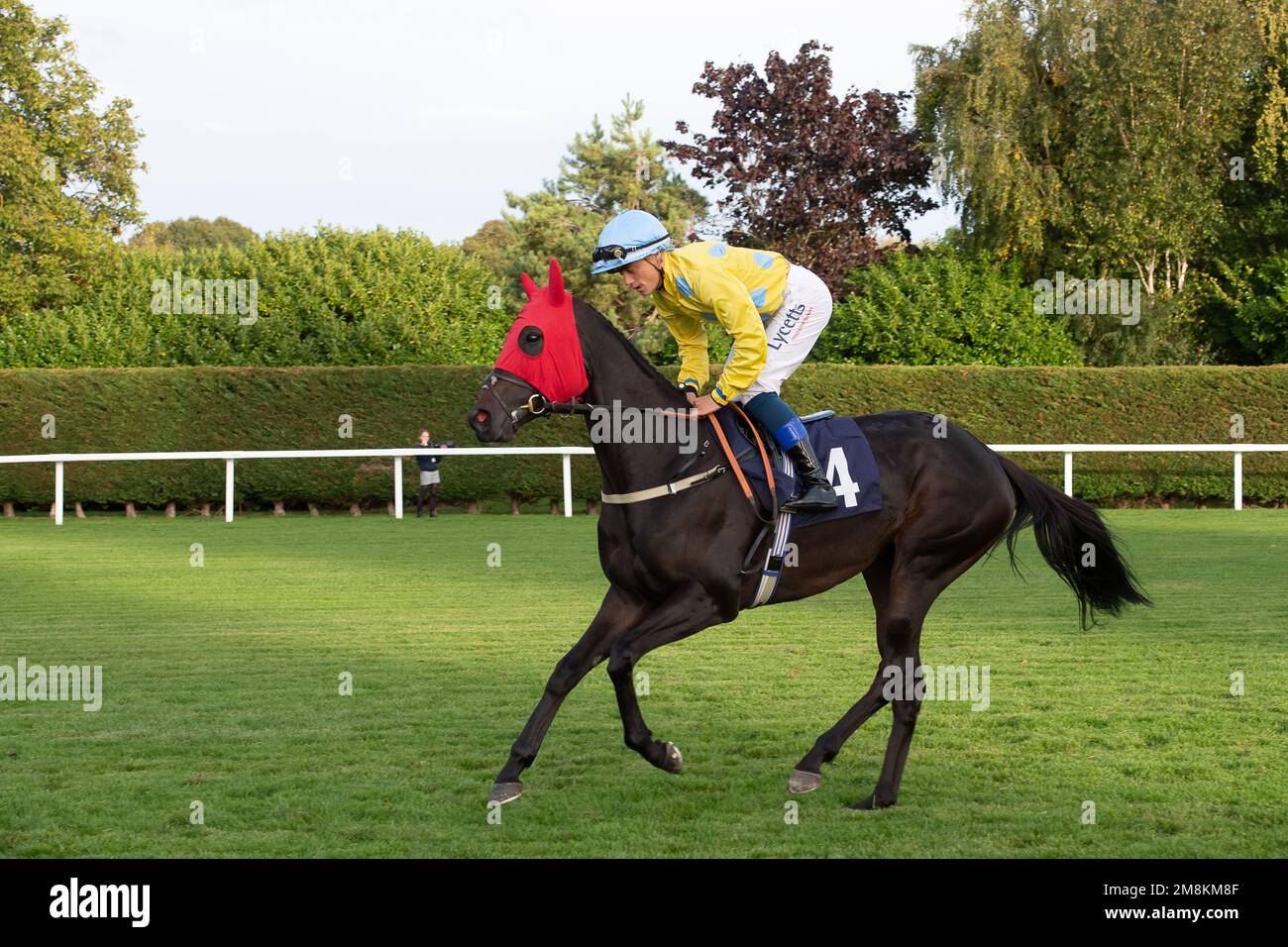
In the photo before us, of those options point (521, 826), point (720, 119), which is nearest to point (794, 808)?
point (521, 826)

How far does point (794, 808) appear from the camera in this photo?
449 centimetres

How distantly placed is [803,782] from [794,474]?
44.5 inches

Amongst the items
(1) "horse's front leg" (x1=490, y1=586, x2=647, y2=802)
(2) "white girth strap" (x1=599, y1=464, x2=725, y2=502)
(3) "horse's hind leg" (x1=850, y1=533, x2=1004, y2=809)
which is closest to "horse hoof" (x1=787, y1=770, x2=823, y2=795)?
(3) "horse's hind leg" (x1=850, y1=533, x2=1004, y2=809)

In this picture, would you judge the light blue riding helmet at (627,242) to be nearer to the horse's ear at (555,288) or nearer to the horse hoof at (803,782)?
the horse's ear at (555,288)

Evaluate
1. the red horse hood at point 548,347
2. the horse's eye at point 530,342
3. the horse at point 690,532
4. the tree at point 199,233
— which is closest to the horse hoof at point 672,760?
the horse at point 690,532

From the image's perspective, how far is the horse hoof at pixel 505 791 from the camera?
15.0 feet

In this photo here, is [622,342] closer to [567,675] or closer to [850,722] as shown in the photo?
[567,675]

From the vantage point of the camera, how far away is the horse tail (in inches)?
225

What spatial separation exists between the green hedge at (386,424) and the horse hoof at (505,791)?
49.1 ft

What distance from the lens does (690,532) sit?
482 cm

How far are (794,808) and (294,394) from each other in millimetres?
16771

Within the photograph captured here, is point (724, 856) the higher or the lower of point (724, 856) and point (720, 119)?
the lower

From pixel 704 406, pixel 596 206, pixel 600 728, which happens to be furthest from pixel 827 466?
pixel 596 206
